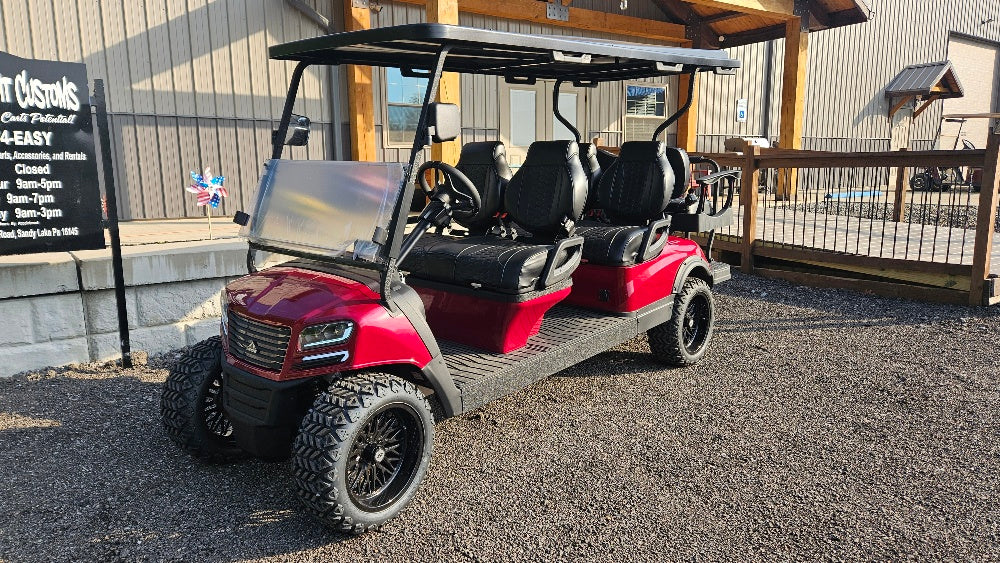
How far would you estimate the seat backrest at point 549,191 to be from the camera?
409cm

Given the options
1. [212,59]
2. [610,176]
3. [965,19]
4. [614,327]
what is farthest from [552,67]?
[965,19]

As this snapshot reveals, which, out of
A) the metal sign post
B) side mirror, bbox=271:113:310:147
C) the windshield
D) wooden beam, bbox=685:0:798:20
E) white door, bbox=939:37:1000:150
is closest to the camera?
the windshield

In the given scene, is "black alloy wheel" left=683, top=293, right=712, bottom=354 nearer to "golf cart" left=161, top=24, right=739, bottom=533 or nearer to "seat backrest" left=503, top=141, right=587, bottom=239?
"golf cart" left=161, top=24, right=739, bottom=533

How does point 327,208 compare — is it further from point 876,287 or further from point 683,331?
point 876,287

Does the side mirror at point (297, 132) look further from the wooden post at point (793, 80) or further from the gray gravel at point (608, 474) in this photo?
the wooden post at point (793, 80)

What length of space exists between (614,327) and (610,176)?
1.34 metres

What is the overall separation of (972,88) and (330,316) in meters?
25.2

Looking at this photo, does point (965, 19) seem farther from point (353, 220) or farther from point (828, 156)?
point (353, 220)

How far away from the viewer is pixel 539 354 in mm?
3543

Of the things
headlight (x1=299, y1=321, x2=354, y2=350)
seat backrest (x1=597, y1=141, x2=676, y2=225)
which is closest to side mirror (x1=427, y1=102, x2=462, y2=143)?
headlight (x1=299, y1=321, x2=354, y2=350)

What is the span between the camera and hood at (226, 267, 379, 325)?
8.73 feet

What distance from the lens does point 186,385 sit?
10.2ft

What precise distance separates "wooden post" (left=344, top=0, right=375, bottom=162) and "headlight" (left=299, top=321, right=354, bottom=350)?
6676 mm

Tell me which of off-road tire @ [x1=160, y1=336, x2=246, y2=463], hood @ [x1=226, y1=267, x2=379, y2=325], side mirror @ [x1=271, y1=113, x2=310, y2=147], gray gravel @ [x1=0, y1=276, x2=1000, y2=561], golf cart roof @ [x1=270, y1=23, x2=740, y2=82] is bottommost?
gray gravel @ [x1=0, y1=276, x2=1000, y2=561]
